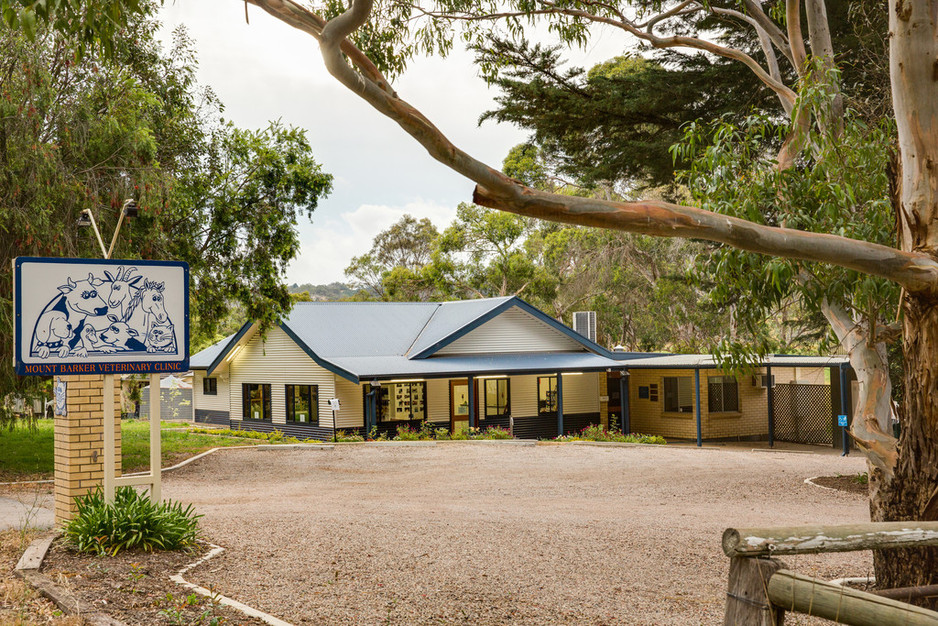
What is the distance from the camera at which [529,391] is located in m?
26.3

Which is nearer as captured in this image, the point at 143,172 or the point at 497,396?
the point at 143,172

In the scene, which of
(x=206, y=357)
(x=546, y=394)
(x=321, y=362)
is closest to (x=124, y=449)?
(x=321, y=362)

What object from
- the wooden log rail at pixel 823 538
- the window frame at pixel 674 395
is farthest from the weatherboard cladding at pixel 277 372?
the wooden log rail at pixel 823 538

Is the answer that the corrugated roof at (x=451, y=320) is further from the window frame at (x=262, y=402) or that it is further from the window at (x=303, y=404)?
the window frame at (x=262, y=402)

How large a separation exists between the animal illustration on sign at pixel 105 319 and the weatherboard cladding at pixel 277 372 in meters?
15.8

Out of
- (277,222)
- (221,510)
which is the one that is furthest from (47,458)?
(221,510)

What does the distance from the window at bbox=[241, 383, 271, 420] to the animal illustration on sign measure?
19185 mm

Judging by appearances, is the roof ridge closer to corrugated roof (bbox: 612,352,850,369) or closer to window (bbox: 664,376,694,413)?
corrugated roof (bbox: 612,352,850,369)

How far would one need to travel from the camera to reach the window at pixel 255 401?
26725 millimetres

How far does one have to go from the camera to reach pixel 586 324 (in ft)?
94.9

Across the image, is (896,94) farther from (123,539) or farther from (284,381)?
(284,381)

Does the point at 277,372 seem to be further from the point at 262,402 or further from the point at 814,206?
the point at 814,206

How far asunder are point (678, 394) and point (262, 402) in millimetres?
13625

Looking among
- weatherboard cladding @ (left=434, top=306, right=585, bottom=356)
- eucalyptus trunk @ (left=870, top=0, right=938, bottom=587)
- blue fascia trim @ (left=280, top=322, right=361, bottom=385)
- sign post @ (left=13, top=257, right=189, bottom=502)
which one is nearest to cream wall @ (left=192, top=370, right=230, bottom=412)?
blue fascia trim @ (left=280, top=322, right=361, bottom=385)
